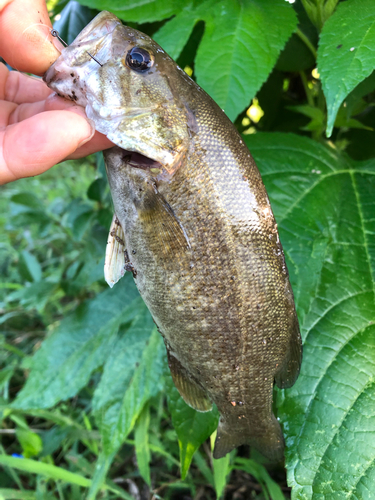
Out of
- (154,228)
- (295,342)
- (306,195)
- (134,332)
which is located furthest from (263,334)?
(134,332)

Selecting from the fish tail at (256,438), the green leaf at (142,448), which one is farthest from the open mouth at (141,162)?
the green leaf at (142,448)

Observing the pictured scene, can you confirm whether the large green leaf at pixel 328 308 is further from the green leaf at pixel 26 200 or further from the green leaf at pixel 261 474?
the green leaf at pixel 26 200

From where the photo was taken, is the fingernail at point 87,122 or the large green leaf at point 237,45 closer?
the fingernail at point 87,122

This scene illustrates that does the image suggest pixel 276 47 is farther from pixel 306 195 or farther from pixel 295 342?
pixel 295 342

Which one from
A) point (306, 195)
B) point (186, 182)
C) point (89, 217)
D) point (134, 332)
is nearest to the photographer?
point (186, 182)

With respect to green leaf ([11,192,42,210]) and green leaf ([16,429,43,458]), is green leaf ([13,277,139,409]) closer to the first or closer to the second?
green leaf ([16,429,43,458])
